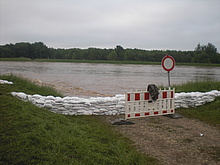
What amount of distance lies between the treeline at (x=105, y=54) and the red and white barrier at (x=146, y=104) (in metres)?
80.5

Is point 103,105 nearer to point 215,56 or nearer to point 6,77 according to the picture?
point 6,77

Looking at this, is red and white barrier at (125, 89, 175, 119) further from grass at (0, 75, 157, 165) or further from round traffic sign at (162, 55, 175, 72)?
grass at (0, 75, 157, 165)

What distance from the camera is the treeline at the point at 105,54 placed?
279ft

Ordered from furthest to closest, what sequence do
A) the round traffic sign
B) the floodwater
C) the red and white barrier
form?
the floodwater < the round traffic sign < the red and white barrier

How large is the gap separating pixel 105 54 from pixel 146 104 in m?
106

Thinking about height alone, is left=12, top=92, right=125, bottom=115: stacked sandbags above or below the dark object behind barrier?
below

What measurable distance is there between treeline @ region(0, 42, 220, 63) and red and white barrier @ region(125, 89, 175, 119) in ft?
264

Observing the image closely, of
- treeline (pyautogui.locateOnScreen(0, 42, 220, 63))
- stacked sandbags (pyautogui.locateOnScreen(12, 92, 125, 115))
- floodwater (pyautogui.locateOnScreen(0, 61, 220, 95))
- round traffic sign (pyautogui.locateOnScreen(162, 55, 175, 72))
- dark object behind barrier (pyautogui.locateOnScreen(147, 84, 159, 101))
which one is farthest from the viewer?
treeline (pyautogui.locateOnScreen(0, 42, 220, 63))

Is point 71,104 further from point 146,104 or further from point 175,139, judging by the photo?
point 175,139

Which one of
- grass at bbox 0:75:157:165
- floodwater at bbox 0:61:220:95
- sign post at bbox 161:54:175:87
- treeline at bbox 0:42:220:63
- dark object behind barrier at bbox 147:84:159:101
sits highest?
treeline at bbox 0:42:220:63

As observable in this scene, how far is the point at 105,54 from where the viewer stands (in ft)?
366

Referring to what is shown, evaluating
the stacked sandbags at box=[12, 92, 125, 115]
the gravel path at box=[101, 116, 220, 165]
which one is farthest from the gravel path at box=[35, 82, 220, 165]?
the stacked sandbags at box=[12, 92, 125, 115]

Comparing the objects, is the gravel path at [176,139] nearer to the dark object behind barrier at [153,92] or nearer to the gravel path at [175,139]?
the gravel path at [175,139]

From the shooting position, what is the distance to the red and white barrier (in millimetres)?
6527
